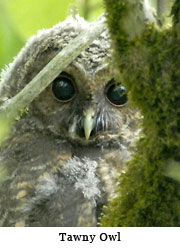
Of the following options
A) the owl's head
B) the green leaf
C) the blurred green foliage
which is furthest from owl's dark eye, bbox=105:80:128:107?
the green leaf

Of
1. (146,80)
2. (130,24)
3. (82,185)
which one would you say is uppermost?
(82,185)

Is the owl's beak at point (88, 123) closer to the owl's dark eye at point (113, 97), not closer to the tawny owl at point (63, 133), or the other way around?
the tawny owl at point (63, 133)

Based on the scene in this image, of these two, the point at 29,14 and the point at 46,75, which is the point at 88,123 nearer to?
the point at 29,14

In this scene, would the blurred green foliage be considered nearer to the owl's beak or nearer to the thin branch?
the thin branch

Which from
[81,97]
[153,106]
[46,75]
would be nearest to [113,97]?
[81,97]

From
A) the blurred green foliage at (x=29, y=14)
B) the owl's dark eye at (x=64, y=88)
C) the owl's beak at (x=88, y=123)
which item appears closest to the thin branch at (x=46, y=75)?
the blurred green foliage at (x=29, y=14)

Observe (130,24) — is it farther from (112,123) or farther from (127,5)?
(112,123)

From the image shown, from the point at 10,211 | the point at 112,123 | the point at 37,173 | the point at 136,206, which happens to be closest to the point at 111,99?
the point at 112,123
